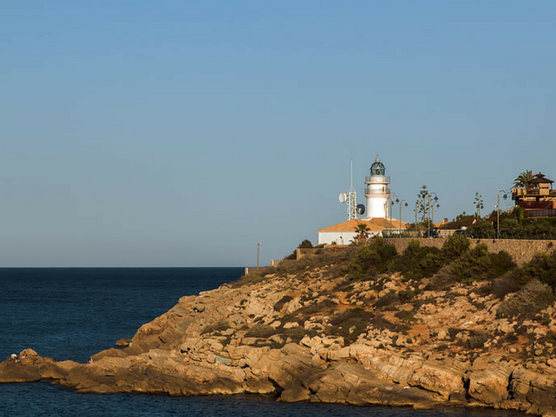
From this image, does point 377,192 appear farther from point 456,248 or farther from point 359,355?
point 359,355

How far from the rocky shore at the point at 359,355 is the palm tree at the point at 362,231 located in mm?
24752

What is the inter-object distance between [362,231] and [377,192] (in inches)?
622

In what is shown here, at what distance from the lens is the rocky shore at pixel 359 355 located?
44031 mm

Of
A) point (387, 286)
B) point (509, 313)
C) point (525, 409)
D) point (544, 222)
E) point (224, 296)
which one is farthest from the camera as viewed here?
point (224, 296)

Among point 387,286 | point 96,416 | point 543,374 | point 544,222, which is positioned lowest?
point 96,416

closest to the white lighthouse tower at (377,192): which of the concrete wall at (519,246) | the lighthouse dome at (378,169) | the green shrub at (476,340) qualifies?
the lighthouse dome at (378,169)

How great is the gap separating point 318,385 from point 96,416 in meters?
13.3

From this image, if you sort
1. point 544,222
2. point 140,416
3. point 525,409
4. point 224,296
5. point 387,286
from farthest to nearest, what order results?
point 224,296, point 544,222, point 387,286, point 140,416, point 525,409

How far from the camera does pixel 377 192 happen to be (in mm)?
104875

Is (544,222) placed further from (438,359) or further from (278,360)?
(278,360)

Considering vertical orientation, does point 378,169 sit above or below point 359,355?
above

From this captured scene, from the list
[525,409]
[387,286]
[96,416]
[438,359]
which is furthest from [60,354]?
[525,409]

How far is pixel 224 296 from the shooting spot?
246 ft

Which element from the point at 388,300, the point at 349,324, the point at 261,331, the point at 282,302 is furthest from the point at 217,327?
the point at 388,300
